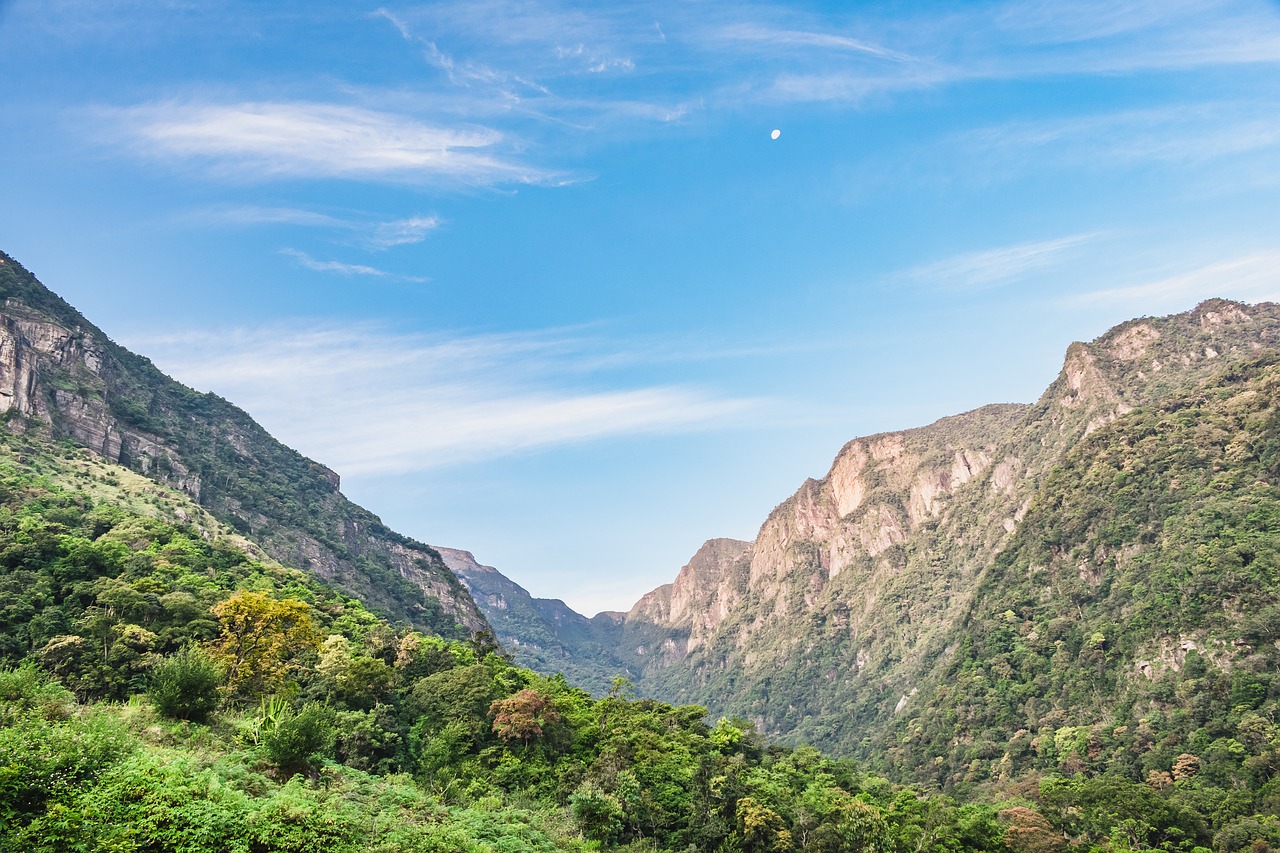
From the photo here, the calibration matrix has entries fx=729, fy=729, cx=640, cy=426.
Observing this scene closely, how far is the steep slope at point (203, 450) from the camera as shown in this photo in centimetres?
10862

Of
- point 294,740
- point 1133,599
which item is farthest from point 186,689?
point 1133,599

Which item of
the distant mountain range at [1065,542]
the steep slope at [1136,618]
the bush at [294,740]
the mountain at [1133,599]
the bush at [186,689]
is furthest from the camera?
the distant mountain range at [1065,542]

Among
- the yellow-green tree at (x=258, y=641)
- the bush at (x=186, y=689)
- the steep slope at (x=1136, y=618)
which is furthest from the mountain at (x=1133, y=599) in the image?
the bush at (x=186, y=689)

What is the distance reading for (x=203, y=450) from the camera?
14875 cm

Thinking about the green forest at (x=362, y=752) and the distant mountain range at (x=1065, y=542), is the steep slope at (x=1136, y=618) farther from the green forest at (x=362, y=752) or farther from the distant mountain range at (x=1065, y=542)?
the green forest at (x=362, y=752)

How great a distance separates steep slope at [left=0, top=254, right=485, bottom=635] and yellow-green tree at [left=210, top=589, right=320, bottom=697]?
74.6 m

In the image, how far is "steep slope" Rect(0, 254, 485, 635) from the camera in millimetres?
108625

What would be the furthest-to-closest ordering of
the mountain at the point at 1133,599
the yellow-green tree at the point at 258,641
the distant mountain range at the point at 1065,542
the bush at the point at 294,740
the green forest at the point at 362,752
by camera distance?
the distant mountain range at the point at 1065,542 → the mountain at the point at 1133,599 → the yellow-green tree at the point at 258,641 → the bush at the point at 294,740 → the green forest at the point at 362,752

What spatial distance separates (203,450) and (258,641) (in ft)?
403

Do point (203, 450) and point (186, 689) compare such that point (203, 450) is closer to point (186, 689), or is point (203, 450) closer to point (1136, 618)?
point (186, 689)

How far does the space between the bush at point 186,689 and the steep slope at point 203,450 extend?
298 ft

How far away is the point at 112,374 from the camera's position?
447 feet

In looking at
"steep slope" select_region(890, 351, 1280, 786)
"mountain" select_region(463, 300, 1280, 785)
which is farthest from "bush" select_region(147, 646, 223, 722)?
"mountain" select_region(463, 300, 1280, 785)

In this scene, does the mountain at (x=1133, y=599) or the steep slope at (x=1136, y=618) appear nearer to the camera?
the steep slope at (x=1136, y=618)
